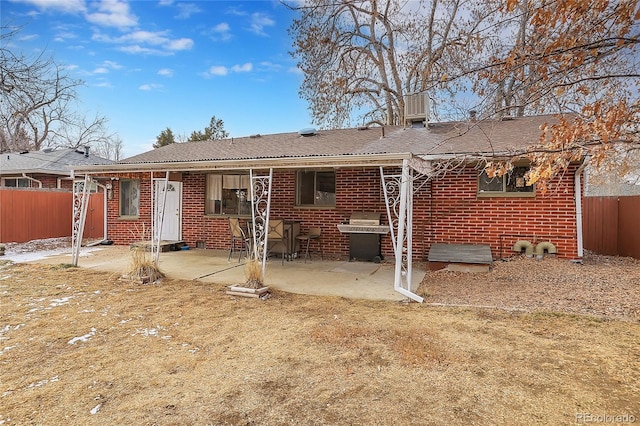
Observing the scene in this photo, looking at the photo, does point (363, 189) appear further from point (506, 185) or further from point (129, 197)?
point (129, 197)

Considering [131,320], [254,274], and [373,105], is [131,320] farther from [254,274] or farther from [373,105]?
[373,105]

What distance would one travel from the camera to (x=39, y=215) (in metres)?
13.0

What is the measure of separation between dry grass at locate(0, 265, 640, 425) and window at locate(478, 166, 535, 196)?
4255mm

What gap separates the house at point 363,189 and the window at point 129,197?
35mm

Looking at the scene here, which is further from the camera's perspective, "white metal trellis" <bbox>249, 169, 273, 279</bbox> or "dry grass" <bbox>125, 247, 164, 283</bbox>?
"dry grass" <bbox>125, 247, 164, 283</bbox>

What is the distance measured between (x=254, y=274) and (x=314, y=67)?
12358 mm

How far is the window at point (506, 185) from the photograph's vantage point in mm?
8266

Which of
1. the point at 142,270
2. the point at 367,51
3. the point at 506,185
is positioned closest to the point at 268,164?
the point at 142,270

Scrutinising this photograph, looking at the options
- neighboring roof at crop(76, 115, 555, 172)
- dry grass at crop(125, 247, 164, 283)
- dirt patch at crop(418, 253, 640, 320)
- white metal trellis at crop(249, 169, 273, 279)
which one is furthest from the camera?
dry grass at crop(125, 247, 164, 283)

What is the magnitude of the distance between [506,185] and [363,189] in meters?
3.31

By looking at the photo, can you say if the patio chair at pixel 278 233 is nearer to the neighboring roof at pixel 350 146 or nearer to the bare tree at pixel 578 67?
the neighboring roof at pixel 350 146

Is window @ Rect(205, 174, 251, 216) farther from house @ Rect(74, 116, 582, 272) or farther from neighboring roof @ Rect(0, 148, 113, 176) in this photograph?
neighboring roof @ Rect(0, 148, 113, 176)

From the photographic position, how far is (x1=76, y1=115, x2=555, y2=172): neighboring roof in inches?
252

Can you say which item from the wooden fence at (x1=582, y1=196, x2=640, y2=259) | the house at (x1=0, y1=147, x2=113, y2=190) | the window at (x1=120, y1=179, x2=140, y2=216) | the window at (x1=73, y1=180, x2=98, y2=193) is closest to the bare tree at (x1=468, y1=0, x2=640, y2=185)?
the wooden fence at (x1=582, y1=196, x2=640, y2=259)
